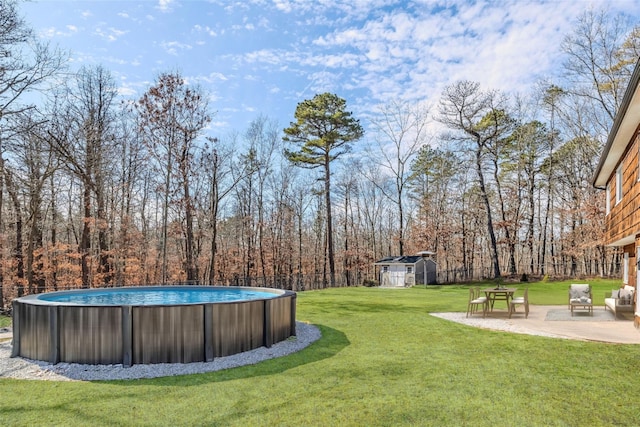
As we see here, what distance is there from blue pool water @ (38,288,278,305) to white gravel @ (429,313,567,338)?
4.24 metres

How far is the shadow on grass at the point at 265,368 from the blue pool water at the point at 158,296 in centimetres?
308

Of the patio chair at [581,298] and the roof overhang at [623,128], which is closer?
the roof overhang at [623,128]

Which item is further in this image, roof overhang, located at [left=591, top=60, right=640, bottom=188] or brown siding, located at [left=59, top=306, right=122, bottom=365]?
roof overhang, located at [left=591, top=60, right=640, bottom=188]

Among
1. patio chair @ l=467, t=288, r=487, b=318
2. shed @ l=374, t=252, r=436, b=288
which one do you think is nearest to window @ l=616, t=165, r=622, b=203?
patio chair @ l=467, t=288, r=487, b=318

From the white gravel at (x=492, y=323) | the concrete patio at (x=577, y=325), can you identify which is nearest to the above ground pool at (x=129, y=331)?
the white gravel at (x=492, y=323)

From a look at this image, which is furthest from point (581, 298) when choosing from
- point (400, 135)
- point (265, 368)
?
point (400, 135)

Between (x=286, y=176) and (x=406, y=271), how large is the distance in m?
11.2

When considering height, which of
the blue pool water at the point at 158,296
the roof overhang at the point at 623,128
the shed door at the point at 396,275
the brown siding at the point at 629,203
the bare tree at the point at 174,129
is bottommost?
the shed door at the point at 396,275

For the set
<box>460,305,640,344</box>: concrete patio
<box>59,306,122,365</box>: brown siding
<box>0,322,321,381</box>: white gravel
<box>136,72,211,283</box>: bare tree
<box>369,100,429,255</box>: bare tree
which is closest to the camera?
<box>0,322,321,381</box>: white gravel

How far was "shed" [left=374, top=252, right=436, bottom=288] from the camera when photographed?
2467 cm

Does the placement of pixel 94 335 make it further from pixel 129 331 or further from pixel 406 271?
pixel 406 271

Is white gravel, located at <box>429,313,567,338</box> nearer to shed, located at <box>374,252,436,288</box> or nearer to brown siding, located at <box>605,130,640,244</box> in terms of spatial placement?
brown siding, located at <box>605,130,640,244</box>

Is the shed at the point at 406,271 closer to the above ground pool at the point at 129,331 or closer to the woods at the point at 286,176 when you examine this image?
the woods at the point at 286,176

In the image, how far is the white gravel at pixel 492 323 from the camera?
773 cm
